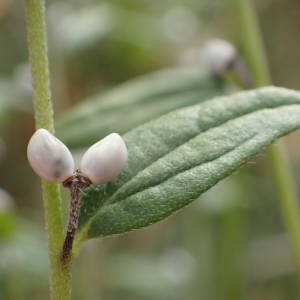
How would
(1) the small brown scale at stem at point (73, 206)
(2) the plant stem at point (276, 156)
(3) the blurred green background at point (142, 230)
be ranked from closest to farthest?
(1) the small brown scale at stem at point (73, 206), (2) the plant stem at point (276, 156), (3) the blurred green background at point (142, 230)

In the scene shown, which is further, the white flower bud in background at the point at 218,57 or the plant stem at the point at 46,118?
the white flower bud in background at the point at 218,57

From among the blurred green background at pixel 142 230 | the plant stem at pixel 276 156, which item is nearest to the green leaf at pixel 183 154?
the plant stem at pixel 276 156

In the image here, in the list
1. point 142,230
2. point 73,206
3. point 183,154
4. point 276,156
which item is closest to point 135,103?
point 276,156

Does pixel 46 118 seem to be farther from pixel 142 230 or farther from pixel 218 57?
pixel 142 230

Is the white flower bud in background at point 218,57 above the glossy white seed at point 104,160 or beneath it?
above

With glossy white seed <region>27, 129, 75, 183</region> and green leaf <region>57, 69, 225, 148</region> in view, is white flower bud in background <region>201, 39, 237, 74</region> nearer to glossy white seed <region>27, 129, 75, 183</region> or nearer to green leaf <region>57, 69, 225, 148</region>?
green leaf <region>57, 69, 225, 148</region>

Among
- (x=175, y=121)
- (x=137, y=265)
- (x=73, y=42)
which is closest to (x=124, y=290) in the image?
(x=137, y=265)

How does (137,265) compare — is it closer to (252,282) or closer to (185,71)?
(252,282)

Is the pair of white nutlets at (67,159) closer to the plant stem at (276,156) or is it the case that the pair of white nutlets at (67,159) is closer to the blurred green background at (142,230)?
the plant stem at (276,156)
